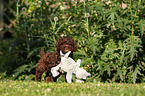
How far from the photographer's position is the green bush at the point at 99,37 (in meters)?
5.50

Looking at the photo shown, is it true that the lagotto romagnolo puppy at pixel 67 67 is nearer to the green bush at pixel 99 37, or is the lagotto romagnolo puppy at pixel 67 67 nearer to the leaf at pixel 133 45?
the green bush at pixel 99 37

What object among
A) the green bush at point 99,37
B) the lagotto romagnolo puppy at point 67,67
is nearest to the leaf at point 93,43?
the green bush at point 99,37

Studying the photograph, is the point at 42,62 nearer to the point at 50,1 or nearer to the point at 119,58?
the point at 119,58

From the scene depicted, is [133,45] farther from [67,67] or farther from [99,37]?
[67,67]

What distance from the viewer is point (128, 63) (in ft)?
18.8

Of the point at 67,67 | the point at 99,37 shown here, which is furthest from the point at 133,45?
the point at 67,67

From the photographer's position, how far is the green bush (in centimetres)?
550

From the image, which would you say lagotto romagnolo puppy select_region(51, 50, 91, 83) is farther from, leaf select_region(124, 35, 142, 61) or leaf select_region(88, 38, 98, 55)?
leaf select_region(124, 35, 142, 61)

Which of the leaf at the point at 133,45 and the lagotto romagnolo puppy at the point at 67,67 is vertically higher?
the leaf at the point at 133,45

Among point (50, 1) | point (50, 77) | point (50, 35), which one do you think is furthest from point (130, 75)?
point (50, 1)

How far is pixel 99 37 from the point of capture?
5.88m

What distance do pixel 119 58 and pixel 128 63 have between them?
37 centimetres

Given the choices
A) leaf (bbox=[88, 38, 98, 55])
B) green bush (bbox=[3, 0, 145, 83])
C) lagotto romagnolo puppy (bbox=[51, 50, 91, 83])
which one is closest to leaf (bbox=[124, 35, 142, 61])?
green bush (bbox=[3, 0, 145, 83])

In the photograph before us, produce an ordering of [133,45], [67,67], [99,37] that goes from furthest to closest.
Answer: [99,37]
[133,45]
[67,67]
